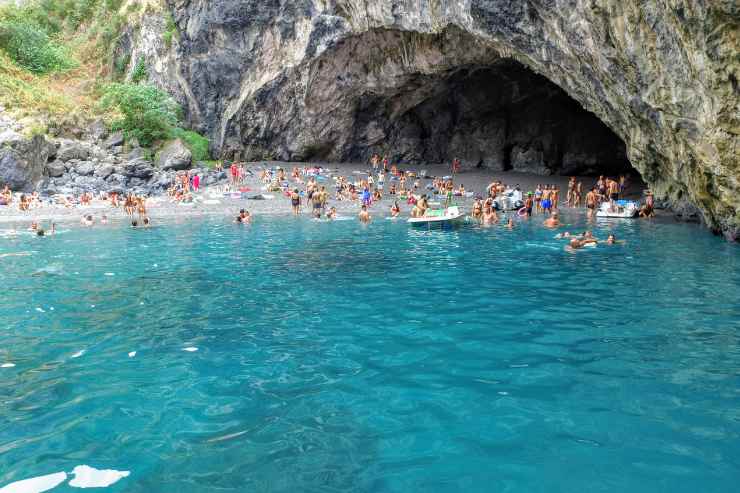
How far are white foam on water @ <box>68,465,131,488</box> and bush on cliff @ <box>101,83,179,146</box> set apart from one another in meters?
42.3

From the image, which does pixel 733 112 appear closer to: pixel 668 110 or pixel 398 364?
pixel 668 110

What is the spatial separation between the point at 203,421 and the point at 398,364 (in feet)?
8.21

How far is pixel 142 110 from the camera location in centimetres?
4250

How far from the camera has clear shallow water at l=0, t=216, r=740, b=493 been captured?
4363 mm

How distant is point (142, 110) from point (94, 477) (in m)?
43.3

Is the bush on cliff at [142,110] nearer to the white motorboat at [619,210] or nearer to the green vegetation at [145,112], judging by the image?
the green vegetation at [145,112]

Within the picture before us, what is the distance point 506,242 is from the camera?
1786 cm

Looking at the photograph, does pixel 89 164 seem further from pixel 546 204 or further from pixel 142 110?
pixel 546 204

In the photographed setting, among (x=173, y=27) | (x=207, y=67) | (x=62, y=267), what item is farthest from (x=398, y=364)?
(x=173, y=27)

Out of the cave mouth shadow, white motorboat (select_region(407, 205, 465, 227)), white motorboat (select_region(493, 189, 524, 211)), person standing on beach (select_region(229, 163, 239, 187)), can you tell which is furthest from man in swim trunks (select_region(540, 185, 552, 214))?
person standing on beach (select_region(229, 163, 239, 187))

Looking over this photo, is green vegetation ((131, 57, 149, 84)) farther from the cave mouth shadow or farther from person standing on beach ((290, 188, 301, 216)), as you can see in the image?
person standing on beach ((290, 188, 301, 216))

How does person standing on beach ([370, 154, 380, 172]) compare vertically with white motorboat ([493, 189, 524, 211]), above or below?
above

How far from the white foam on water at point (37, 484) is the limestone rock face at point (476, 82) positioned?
45.6 feet

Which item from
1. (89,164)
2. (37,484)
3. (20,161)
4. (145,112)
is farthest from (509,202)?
(20,161)
